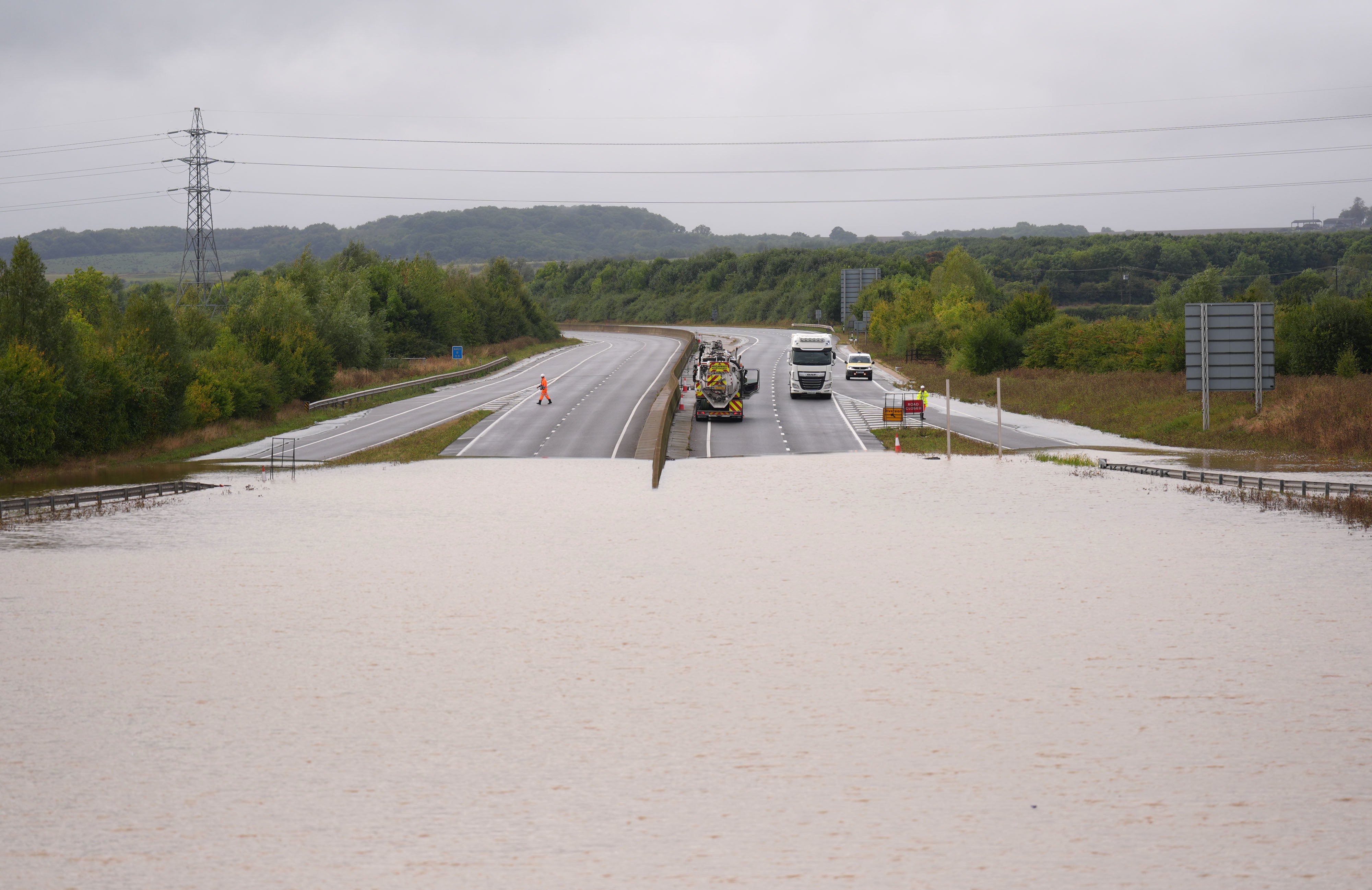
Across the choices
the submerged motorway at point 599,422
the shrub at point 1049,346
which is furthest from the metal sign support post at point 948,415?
the shrub at point 1049,346

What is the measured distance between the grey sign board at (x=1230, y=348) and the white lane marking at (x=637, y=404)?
25.4m

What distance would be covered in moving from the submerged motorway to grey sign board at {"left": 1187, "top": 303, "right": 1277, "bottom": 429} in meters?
7.15

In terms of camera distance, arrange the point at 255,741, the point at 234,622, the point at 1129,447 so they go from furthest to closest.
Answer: the point at 1129,447
the point at 234,622
the point at 255,741

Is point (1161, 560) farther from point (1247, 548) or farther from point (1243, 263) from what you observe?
point (1243, 263)

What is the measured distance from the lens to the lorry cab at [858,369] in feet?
273

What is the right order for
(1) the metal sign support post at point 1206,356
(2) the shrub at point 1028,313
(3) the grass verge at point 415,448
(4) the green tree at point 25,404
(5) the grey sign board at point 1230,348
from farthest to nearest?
(2) the shrub at point 1028,313, (1) the metal sign support post at point 1206,356, (5) the grey sign board at point 1230,348, (3) the grass verge at point 415,448, (4) the green tree at point 25,404

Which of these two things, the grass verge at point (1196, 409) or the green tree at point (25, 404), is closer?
the green tree at point (25, 404)

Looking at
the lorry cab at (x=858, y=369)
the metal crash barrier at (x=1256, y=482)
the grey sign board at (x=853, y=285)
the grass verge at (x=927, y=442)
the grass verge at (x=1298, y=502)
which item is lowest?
the grass verge at (x=1298, y=502)

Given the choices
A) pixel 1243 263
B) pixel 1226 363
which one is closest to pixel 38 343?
pixel 1226 363

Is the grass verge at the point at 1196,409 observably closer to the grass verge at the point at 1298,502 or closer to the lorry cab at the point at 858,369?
the lorry cab at the point at 858,369

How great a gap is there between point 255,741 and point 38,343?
37925 millimetres

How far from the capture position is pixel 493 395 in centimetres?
7488

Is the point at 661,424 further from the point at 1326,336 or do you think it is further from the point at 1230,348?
the point at 1326,336

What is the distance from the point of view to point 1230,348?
2131 inches
